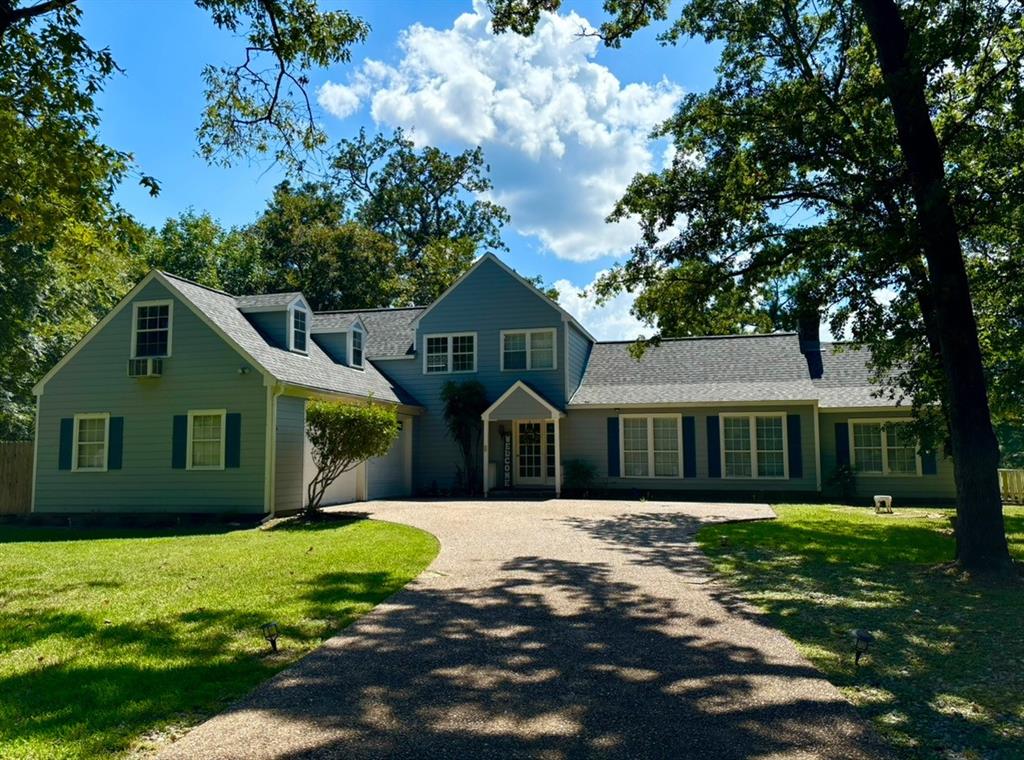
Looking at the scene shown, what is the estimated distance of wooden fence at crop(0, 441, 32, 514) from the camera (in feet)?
57.4

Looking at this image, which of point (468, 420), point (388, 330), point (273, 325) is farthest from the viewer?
point (388, 330)

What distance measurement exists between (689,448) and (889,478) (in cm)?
560

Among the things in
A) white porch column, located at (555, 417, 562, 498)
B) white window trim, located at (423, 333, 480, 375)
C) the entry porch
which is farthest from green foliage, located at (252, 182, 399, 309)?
white porch column, located at (555, 417, 562, 498)

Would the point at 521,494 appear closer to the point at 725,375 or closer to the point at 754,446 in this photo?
the point at 754,446

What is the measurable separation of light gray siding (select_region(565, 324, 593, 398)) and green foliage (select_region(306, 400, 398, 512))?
314 inches

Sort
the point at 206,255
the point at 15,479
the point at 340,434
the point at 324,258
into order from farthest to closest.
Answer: the point at 206,255
the point at 324,258
the point at 15,479
the point at 340,434

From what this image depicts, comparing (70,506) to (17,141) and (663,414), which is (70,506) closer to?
(17,141)

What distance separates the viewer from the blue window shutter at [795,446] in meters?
19.9

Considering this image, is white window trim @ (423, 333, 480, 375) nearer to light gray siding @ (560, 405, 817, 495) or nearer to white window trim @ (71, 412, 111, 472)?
light gray siding @ (560, 405, 817, 495)

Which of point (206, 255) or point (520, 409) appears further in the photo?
point (206, 255)

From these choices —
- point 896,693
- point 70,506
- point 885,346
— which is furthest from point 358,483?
point 896,693

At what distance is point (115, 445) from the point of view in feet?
54.4

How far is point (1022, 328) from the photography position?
47.1 feet

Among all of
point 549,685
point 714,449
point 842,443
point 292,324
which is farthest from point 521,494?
point 549,685
